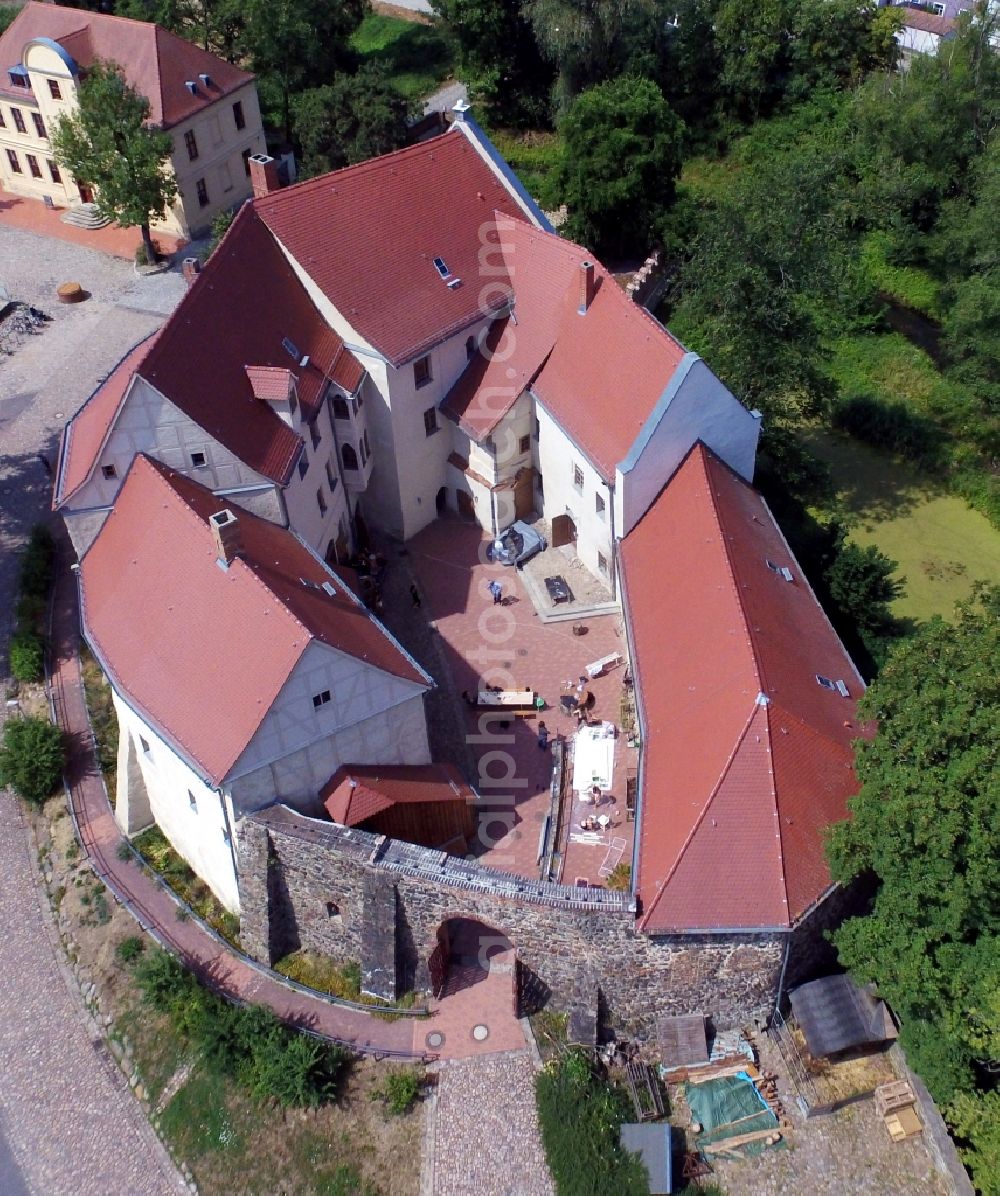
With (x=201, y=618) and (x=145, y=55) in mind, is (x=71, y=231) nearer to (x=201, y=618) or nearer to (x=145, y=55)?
(x=145, y=55)

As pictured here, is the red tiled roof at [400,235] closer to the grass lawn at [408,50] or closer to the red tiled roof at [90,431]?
the red tiled roof at [90,431]

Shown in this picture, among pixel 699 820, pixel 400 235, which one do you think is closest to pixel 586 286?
pixel 400 235

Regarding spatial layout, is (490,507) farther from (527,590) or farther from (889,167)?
(889,167)

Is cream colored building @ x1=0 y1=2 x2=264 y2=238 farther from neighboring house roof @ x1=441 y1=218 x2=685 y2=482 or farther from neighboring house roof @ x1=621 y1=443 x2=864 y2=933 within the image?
neighboring house roof @ x1=621 y1=443 x2=864 y2=933

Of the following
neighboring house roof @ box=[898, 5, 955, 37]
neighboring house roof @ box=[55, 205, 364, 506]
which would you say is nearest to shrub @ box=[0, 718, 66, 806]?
neighboring house roof @ box=[55, 205, 364, 506]

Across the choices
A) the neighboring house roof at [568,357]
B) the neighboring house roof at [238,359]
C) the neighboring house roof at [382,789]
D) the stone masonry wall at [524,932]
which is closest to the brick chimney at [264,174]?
the neighboring house roof at [238,359]

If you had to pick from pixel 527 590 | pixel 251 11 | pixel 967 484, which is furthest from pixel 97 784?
pixel 251 11
